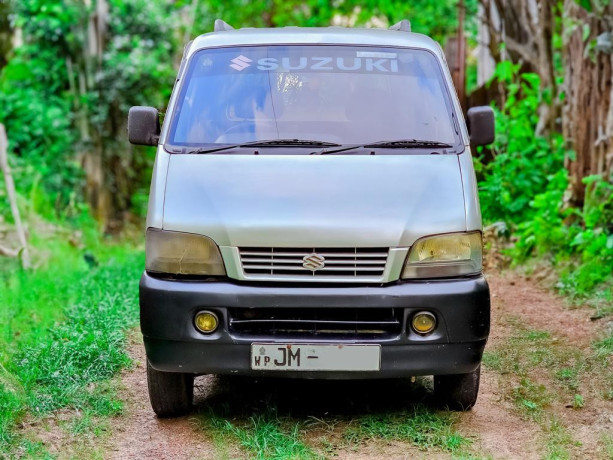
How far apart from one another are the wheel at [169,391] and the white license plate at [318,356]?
0.66 m

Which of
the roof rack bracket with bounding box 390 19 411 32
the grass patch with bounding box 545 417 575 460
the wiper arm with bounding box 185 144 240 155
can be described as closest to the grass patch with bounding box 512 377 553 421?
the grass patch with bounding box 545 417 575 460

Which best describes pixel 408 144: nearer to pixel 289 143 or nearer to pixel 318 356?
pixel 289 143

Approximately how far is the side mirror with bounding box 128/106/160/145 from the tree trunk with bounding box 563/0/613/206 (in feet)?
15.1

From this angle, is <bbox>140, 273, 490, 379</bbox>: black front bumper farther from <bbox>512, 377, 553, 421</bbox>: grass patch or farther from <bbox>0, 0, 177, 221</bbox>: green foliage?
<bbox>0, 0, 177, 221</bbox>: green foliage

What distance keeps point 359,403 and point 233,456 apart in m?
1.02

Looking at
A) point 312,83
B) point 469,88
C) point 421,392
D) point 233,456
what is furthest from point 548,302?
point 469,88

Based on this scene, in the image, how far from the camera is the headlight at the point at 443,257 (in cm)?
433

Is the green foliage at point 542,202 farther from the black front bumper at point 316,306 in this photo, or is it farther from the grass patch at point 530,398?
the black front bumper at point 316,306

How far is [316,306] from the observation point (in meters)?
4.25

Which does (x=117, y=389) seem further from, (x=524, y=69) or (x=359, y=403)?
(x=524, y=69)

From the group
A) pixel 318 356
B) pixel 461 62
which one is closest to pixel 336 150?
pixel 318 356

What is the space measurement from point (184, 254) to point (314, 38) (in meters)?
1.72

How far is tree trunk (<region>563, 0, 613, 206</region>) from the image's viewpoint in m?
8.40

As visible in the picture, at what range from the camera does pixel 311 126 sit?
5.00 m
